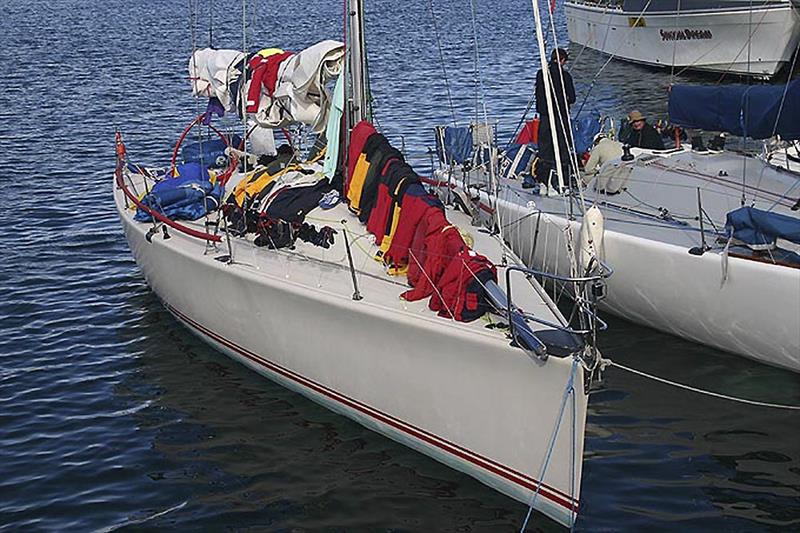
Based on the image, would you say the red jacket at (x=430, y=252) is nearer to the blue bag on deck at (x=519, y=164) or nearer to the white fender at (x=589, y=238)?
the white fender at (x=589, y=238)

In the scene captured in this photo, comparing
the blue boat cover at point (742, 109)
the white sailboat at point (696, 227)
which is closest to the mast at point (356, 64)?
the white sailboat at point (696, 227)

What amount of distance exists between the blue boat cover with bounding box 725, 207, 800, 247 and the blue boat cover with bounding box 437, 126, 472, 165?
4920mm

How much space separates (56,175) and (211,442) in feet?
41.3

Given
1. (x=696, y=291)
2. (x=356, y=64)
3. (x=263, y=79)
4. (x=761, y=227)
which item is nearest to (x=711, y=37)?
(x=263, y=79)

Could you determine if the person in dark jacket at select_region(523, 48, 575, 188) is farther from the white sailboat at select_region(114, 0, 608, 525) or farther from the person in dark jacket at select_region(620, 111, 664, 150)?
the white sailboat at select_region(114, 0, 608, 525)

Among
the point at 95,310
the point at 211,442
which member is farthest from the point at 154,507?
the point at 95,310

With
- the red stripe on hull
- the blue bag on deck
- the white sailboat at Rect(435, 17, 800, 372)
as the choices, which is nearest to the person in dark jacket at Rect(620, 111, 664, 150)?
the white sailboat at Rect(435, 17, 800, 372)

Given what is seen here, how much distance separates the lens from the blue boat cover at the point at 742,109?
11227 millimetres

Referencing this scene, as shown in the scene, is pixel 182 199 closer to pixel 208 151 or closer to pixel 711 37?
pixel 208 151

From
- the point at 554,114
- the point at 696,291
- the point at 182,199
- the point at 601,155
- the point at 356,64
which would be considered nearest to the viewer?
the point at 696,291

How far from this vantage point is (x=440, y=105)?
28.4 meters

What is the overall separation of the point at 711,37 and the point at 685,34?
1.34 meters

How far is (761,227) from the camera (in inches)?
391

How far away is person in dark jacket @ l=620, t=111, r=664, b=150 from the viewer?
1408 centimetres
